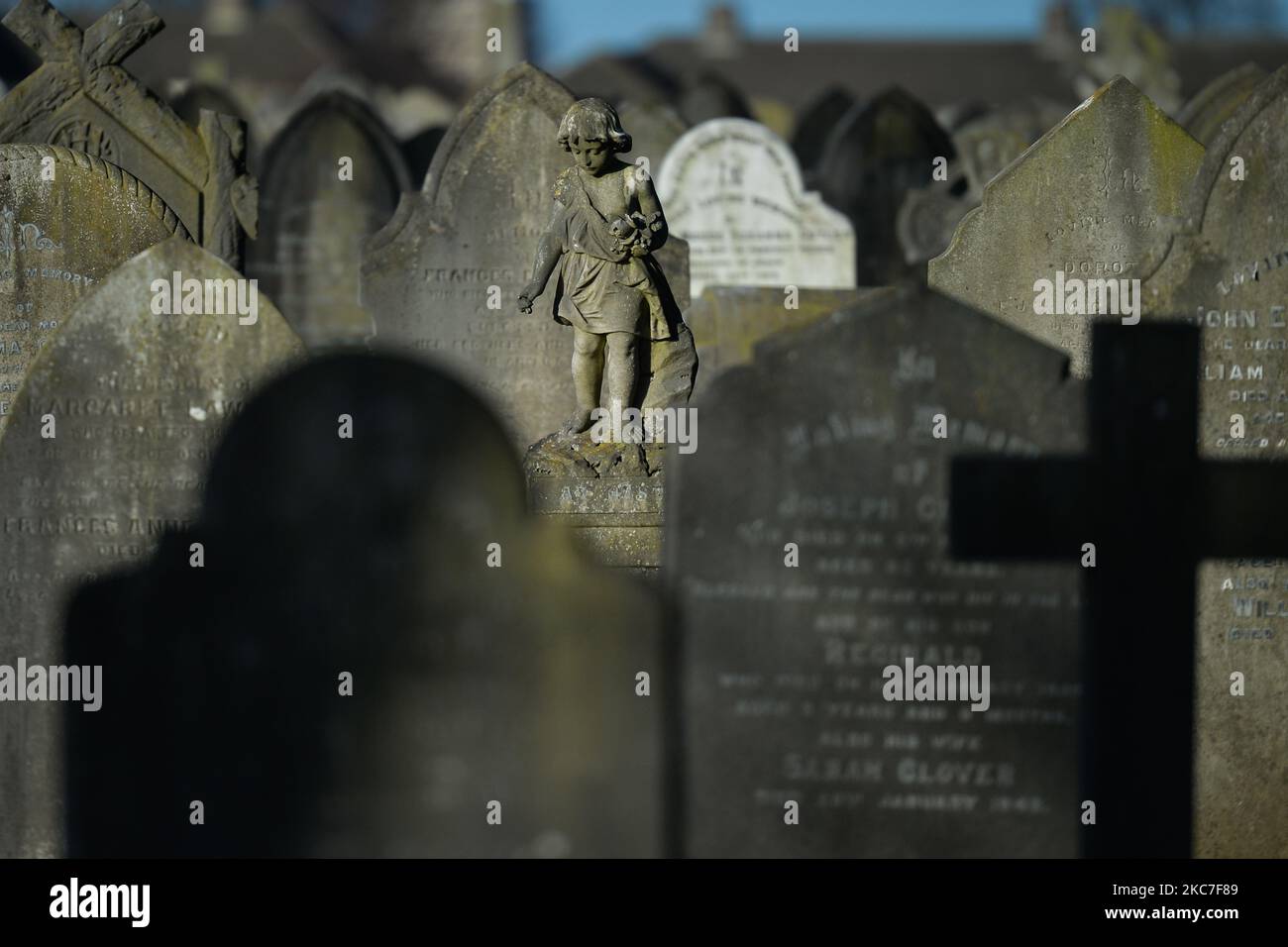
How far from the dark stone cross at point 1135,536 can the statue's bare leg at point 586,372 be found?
8.36ft

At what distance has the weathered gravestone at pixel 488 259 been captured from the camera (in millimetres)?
10320

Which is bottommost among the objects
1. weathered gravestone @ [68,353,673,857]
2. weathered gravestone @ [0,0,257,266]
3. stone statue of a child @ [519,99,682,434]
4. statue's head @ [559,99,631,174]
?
weathered gravestone @ [68,353,673,857]

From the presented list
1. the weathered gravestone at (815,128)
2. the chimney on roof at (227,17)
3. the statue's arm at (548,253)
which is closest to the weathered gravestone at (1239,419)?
the statue's arm at (548,253)

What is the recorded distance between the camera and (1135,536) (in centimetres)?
590

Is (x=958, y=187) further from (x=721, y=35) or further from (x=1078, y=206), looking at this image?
(x=721, y=35)

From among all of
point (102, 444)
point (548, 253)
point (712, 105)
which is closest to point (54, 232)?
point (102, 444)

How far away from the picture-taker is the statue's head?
790 cm

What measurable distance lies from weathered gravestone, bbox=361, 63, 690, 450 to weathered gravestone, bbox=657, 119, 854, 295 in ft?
13.9

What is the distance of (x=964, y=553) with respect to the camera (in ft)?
18.2

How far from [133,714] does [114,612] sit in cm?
40

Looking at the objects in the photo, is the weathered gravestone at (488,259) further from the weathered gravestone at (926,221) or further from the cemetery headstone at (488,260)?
the weathered gravestone at (926,221)

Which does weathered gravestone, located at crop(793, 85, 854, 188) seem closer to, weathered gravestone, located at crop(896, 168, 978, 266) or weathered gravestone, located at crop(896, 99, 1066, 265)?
weathered gravestone, located at crop(896, 99, 1066, 265)

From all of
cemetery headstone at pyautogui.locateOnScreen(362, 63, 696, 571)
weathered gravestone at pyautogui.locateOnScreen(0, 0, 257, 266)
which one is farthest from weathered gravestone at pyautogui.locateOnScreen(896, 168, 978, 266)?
weathered gravestone at pyautogui.locateOnScreen(0, 0, 257, 266)
